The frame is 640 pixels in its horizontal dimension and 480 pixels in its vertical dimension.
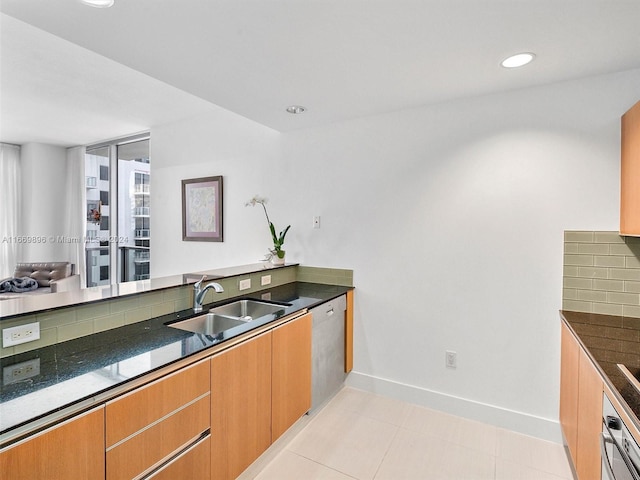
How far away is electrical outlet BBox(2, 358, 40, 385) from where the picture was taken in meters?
1.09

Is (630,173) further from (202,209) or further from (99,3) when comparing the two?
(202,209)

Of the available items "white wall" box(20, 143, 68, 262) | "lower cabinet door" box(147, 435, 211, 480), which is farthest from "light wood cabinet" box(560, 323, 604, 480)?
Answer: "white wall" box(20, 143, 68, 262)

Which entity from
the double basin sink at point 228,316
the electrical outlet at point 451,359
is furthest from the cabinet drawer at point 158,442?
the electrical outlet at point 451,359

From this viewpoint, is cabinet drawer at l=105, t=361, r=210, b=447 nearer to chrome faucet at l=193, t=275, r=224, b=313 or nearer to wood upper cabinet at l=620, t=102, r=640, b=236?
chrome faucet at l=193, t=275, r=224, b=313

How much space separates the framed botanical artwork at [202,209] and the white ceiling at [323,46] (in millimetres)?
1120

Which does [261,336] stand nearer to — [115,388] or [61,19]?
[115,388]

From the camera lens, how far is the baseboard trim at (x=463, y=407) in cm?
216

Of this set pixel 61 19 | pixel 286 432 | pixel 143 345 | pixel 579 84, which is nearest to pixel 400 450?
pixel 286 432

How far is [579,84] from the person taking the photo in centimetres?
202

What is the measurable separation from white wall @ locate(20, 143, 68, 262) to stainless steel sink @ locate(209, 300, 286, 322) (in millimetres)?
4439

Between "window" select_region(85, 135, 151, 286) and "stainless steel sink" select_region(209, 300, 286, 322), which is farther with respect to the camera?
"window" select_region(85, 135, 151, 286)

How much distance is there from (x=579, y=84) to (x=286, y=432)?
110 inches

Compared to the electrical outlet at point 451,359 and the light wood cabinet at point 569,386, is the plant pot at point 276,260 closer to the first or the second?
the electrical outlet at point 451,359

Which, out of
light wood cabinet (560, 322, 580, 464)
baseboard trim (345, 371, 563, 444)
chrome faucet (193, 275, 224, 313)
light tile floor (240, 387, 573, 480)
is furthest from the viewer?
baseboard trim (345, 371, 563, 444)
